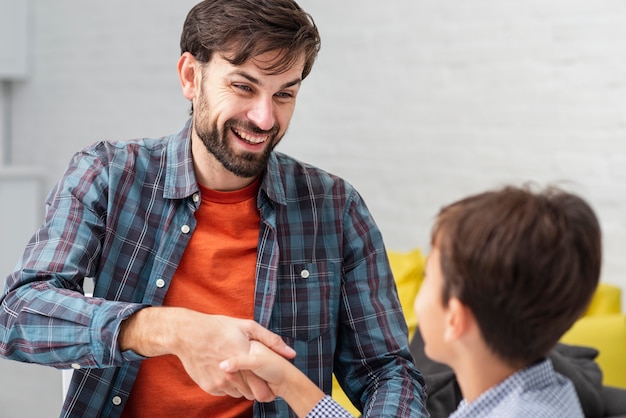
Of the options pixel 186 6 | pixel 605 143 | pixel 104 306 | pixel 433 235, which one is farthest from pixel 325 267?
pixel 186 6

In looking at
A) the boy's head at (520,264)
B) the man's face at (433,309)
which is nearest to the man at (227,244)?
the man's face at (433,309)

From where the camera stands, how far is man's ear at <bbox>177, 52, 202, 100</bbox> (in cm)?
183

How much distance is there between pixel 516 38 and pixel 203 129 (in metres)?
2.09

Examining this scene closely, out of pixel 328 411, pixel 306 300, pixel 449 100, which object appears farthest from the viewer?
pixel 449 100

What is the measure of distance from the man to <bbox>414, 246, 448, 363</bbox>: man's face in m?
0.47

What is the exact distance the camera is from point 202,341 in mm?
1452

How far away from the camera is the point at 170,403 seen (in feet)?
5.59

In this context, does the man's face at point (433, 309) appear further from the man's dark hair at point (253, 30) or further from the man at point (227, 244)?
the man's dark hair at point (253, 30)

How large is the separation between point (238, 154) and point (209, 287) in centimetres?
26

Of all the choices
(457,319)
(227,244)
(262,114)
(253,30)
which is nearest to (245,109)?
(262,114)

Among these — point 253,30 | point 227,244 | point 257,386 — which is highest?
point 253,30

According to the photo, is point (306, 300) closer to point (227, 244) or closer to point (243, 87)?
point (227, 244)

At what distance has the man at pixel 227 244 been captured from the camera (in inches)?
66.5

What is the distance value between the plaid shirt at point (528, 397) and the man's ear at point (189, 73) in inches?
36.6
